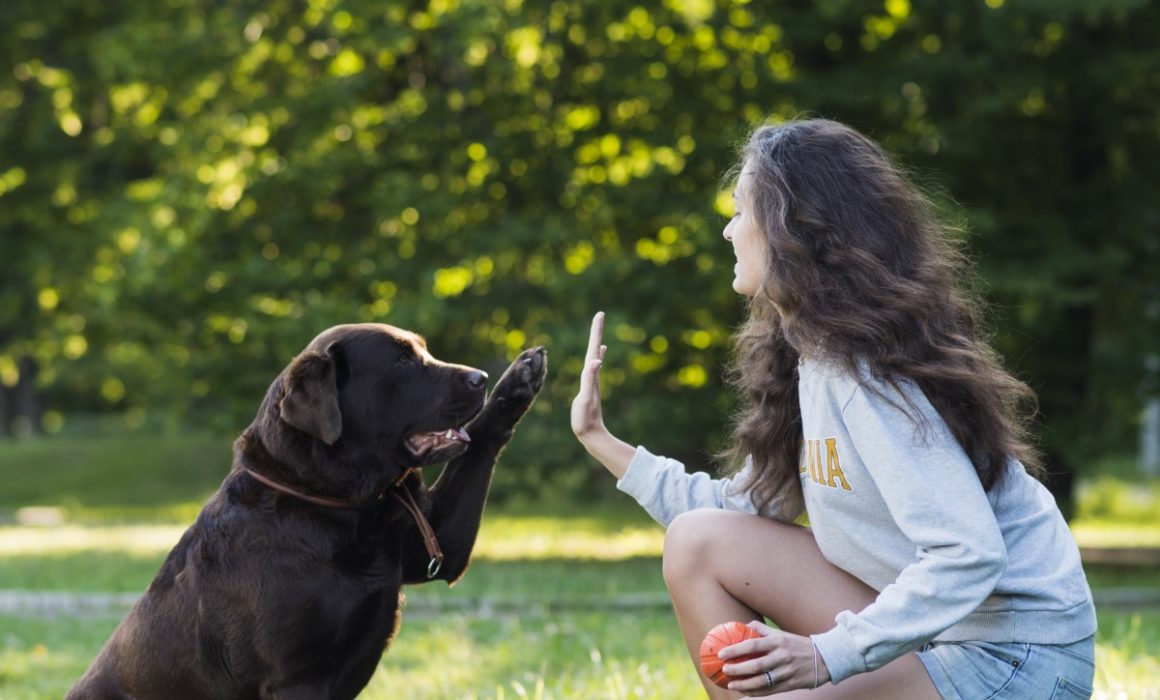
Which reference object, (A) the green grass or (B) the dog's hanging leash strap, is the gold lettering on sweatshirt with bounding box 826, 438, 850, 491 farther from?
(A) the green grass

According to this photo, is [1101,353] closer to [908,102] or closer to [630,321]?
[908,102]

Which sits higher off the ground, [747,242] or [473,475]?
[747,242]

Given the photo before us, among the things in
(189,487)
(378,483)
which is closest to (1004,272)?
(378,483)

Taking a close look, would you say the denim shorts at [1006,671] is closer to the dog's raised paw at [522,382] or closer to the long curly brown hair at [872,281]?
→ the long curly brown hair at [872,281]

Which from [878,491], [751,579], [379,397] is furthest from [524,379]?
[878,491]

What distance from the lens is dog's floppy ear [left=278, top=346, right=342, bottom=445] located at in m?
3.58

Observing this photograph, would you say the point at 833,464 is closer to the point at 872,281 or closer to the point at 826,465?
the point at 826,465

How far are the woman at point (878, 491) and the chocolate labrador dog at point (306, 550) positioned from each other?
0.74 meters

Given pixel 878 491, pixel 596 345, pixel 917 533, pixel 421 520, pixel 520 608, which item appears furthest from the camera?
pixel 520 608

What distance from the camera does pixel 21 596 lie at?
29.9ft

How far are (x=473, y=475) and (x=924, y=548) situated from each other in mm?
1503

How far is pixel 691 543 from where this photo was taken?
11.3 feet

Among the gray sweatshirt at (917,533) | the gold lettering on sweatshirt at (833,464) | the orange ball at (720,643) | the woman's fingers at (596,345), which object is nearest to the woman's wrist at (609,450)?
the woman's fingers at (596,345)

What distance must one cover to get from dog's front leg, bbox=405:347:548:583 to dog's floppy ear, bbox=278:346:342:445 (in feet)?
1.52
